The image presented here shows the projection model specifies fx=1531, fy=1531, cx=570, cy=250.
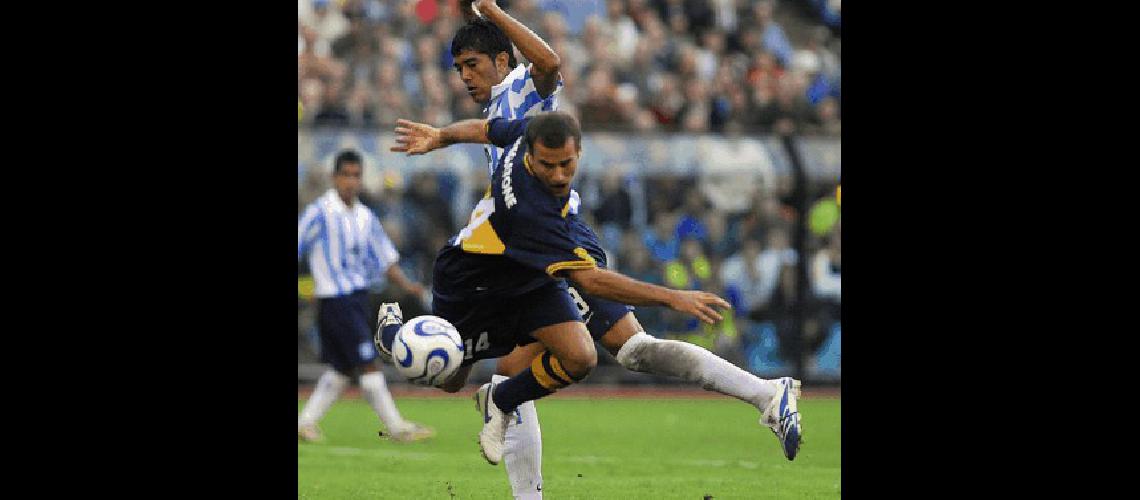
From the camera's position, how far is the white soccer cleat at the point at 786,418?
7.94 m

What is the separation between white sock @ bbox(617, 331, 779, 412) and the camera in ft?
26.8

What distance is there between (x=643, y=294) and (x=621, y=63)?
44.0 feet

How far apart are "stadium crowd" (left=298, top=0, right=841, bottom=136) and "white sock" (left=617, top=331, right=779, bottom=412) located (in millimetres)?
9588

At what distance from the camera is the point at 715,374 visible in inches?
324

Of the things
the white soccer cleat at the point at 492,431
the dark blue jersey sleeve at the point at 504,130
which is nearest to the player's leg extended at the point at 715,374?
the white soccer cleat at the point at 492,431

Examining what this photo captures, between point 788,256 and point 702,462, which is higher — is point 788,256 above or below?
above

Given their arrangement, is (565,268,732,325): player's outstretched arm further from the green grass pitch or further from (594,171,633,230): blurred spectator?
(594,171,633,230): blurred spectator

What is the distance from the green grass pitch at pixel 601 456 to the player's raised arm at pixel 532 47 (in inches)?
104

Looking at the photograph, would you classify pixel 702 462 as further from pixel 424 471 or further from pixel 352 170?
pixel 352 170

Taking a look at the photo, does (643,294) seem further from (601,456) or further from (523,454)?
(601,456)
